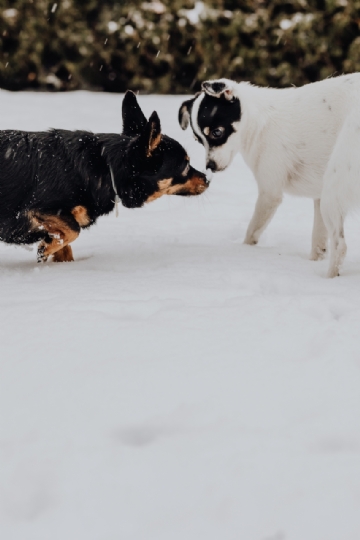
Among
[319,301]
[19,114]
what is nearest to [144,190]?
[319,301]

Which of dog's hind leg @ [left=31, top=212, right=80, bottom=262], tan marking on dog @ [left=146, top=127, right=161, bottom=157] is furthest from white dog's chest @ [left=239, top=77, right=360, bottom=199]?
dog's hind leg @ [left=31, top=212, right=80, bottom=262]

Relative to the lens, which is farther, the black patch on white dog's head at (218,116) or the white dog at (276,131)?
the black patch on white dog's head at (218,116)

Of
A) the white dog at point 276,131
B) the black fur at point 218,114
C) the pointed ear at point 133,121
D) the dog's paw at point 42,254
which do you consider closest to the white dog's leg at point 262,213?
the white dog at point 276,131

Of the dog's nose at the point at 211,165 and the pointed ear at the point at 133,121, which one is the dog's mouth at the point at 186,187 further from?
the pointed ear at the point at 133,121

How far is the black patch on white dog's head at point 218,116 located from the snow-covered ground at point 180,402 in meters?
0.96

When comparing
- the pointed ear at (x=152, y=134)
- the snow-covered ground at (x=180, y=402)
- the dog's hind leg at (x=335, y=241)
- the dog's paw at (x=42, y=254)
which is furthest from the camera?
the dog's paw at (x=42, y=254)

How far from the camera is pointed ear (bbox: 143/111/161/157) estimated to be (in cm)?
334

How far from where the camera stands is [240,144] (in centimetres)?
392

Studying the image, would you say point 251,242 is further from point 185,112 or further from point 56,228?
point 56,228

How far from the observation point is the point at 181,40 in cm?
823

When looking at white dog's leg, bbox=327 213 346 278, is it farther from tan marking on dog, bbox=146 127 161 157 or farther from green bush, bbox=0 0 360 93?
green bush, bbox=0 0 360 93

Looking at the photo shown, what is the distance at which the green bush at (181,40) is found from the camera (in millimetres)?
7750

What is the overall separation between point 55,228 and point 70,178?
316mm

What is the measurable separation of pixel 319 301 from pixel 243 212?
2438mm
